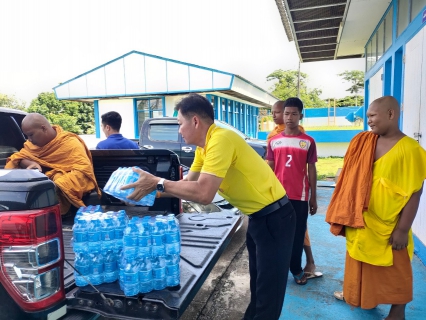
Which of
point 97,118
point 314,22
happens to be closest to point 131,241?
point 314,22

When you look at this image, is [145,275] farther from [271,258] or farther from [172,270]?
[271,258]

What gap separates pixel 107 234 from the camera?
6.05 feet

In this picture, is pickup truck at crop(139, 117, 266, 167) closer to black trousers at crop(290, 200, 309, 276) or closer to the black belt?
black trousers at crop(290, 200, 309, 276)

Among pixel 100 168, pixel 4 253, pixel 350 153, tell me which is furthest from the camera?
pixel 100 168

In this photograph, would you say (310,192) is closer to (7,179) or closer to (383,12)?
(7,179)

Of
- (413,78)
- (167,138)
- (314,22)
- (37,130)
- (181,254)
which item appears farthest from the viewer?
(167,138)

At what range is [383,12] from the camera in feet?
21.2

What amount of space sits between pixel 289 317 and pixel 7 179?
2.46 metres

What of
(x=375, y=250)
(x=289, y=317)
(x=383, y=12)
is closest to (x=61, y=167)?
(x=289, y=317)

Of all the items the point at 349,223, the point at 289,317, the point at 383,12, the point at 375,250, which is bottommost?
the point at 289,317

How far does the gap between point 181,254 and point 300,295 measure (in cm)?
158

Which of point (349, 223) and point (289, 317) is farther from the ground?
point (349, 223)

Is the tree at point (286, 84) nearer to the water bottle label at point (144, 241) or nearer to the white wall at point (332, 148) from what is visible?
the white wall at point (332, 148)

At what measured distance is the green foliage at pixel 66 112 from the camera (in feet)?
95.9
